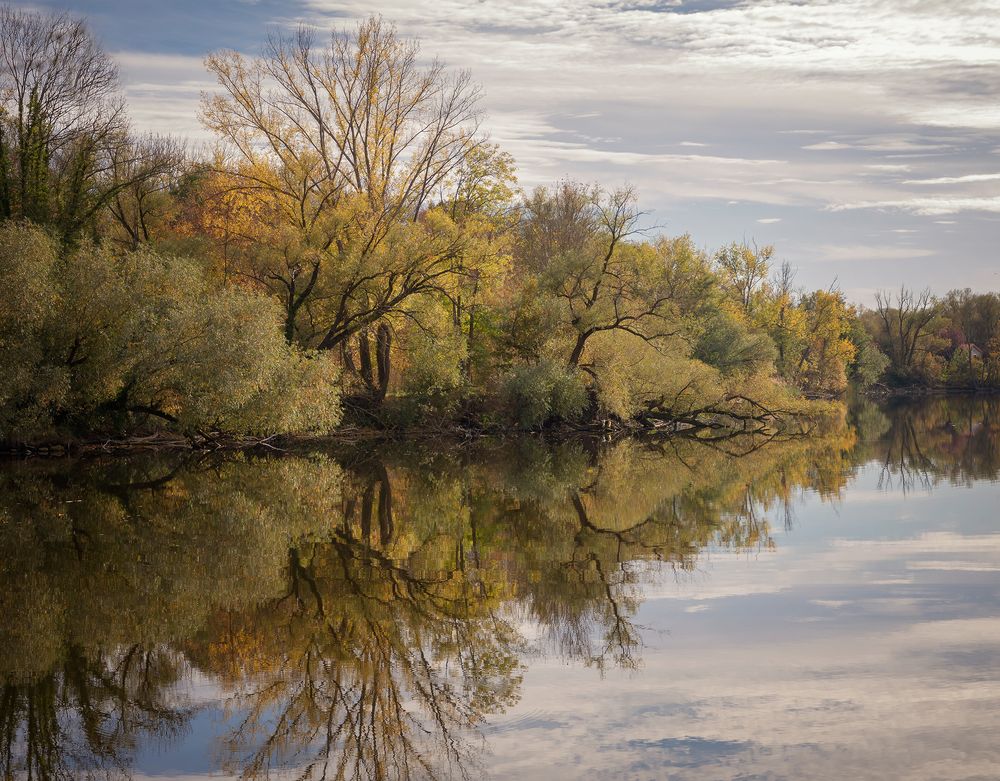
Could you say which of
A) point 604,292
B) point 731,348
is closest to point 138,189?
point 604,292

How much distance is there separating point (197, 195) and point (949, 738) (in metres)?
35.9

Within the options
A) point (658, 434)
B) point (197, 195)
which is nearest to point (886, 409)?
point (658, 434)

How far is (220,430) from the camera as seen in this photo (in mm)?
29641

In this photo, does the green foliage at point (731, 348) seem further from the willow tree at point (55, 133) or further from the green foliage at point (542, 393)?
the willow tree at point (55, 133)

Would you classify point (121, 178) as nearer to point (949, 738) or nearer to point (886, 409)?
point (949, 738)

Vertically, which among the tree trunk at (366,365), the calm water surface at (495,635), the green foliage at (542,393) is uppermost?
the tree trunk at (366,365)

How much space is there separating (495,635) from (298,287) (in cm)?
2591

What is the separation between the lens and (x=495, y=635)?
9.69m

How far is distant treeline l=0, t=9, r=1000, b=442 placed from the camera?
25562 mm

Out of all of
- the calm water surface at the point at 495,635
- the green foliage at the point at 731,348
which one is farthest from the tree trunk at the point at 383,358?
the calm water surface at the point at 495,635

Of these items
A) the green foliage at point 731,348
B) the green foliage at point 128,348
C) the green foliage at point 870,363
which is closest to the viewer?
the green foliage at point 128,348

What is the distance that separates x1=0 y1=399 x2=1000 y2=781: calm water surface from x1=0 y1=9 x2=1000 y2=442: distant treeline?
6.97 m

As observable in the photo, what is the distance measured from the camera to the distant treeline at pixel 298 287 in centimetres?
2556

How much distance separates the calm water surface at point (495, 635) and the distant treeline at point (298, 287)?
6.97 metres
